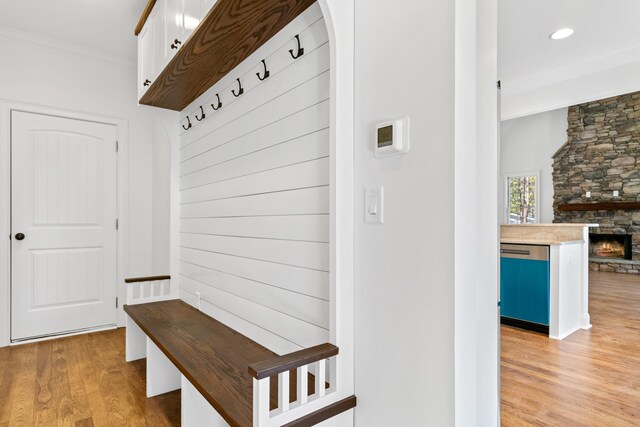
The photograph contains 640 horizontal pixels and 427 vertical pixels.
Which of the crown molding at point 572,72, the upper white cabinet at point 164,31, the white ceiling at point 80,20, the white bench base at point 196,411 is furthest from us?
the crown molding at point 572,72

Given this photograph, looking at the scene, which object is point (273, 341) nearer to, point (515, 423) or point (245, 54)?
point (515, 423)

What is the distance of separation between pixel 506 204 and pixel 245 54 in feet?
28.4

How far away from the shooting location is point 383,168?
1124mm

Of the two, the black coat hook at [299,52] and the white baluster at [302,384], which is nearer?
the white baluster at [302,384]

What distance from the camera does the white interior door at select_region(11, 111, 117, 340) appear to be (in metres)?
3.23

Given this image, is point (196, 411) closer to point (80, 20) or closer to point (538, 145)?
point (80, 20)

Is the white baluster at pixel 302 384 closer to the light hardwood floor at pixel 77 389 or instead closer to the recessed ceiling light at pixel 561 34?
the light hardwood floor at pixel 77 389

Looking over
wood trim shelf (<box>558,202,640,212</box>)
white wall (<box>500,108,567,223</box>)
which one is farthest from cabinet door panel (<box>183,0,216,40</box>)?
wood trim shelf (<box>558,202,640,212</box>)

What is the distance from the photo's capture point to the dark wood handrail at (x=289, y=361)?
1.02 m

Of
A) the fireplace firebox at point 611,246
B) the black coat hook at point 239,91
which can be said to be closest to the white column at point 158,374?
the black coat hook at point 239,91

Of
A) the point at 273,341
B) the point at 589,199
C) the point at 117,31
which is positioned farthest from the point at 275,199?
the point at 589,199

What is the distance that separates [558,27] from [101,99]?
4.69 metres

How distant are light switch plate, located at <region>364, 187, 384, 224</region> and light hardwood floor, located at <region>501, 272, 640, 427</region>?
1.54 metres

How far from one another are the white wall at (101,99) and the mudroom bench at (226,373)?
125cm
